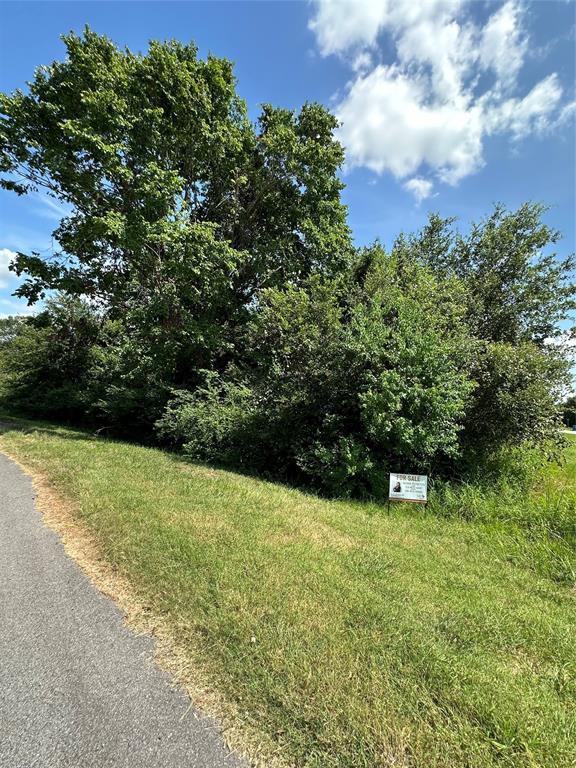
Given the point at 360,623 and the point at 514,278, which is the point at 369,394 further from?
the point at 514,278

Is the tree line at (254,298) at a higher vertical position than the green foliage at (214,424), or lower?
higher

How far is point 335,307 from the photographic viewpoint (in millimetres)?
10633

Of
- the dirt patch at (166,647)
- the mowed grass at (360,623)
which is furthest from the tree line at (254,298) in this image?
the dirt patch at (166,647)

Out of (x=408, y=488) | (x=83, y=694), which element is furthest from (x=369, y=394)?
(x=83, y=694)

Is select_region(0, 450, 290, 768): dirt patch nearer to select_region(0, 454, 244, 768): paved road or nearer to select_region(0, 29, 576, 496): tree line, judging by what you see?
select_region(0, 454, 244, 768): paved road

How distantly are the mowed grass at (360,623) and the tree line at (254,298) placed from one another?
2381mm

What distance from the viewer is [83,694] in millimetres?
2150

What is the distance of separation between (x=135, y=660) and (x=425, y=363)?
5.95 m

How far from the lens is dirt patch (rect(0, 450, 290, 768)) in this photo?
1.91 meters

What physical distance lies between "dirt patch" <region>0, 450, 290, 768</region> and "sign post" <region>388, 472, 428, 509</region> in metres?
4.07

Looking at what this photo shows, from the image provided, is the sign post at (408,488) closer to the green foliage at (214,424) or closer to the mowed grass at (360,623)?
the mowed grass at (360,623)

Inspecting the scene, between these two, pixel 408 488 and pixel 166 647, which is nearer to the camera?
pixel 166 647

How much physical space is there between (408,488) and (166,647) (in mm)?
4381

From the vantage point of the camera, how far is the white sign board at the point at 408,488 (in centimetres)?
596
